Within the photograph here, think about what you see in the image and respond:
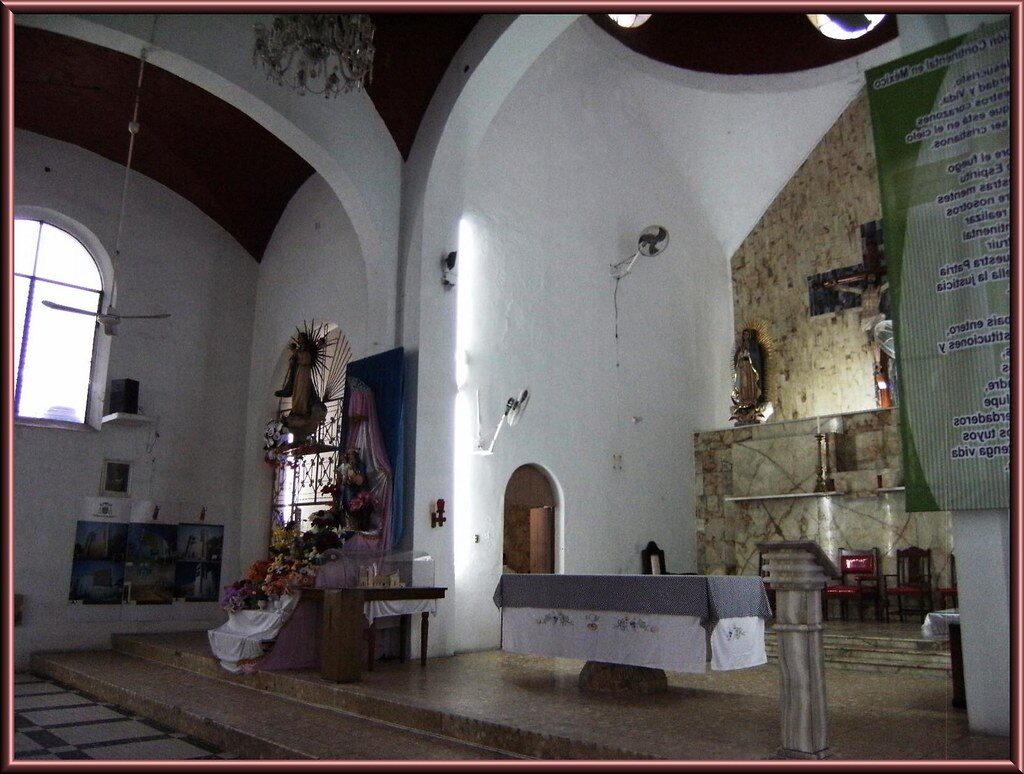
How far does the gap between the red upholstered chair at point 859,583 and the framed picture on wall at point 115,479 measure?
27.9 feet

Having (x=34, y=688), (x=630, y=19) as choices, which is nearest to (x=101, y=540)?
(x=34, y=688)

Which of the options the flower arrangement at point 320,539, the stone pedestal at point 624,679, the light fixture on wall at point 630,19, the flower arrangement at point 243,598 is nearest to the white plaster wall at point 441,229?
the flower arrangement at point 320,539

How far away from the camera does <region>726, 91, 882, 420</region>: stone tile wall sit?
11.9 metres

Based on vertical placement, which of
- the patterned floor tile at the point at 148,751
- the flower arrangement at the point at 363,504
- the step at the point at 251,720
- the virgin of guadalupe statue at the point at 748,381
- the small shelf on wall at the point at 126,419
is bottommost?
the patterned floor tile at the point at 148,751

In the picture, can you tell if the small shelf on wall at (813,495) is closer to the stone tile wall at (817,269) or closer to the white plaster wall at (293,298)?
the stone tile wall at (817,269)

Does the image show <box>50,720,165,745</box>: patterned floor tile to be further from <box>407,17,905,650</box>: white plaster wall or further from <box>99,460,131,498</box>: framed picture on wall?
<box>99,460,131,498</box>: framed picture on wall

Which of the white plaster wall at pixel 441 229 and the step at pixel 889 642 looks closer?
the step at pixel 889 642

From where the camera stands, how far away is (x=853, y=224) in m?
12.1

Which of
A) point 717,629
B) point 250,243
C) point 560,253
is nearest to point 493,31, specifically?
point 560,253

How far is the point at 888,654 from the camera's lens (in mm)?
7773

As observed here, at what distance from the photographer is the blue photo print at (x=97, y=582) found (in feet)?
31.1

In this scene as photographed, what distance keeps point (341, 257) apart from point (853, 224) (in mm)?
7295

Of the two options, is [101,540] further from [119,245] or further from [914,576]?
[914,576]

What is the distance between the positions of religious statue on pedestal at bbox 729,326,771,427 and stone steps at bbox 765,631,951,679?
15.2 feet
